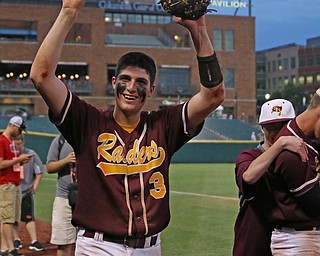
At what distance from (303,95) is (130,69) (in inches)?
3194

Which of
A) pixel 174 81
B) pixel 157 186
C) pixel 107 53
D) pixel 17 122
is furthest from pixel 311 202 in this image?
pixel 174 81

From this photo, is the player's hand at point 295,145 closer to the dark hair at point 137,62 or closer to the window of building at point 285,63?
the dark hair at point 137,62

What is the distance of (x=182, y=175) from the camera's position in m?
23.9

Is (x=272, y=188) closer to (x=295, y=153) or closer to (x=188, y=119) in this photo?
(x=295, y=153)

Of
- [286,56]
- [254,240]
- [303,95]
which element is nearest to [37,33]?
[303,95]

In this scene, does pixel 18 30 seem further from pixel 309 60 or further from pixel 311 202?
pixel 311 202

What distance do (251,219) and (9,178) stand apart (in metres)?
5.04

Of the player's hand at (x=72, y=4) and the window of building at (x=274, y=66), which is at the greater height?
the window of building at (x=274, y=66)

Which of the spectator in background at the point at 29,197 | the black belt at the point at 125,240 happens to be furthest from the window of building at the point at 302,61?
the black belt at the point at 125,240

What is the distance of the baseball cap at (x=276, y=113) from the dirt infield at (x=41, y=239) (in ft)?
17.9

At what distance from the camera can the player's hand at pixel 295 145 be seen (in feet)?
11.8

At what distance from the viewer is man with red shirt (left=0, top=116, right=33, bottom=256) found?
27.0 ft

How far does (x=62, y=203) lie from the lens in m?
7.23

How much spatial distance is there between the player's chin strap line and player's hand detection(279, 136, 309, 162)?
0.63m
